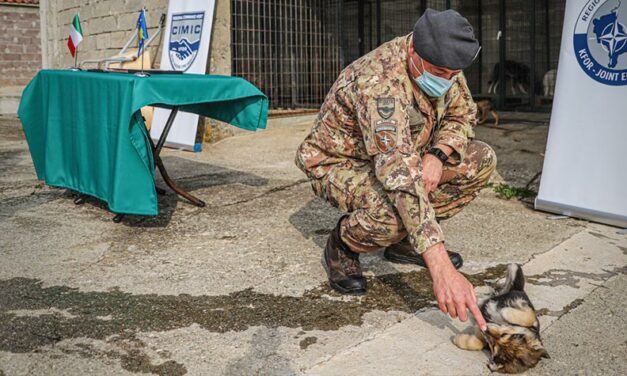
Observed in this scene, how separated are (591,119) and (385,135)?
2144 millimetres

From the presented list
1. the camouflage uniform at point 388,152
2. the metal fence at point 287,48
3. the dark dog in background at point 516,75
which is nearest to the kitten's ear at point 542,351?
the camouflage uniform at point 388,152

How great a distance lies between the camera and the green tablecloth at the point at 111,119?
13.4 feet

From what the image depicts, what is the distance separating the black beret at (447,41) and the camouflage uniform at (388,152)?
20 centimetres

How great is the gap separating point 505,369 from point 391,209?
31.4 inches

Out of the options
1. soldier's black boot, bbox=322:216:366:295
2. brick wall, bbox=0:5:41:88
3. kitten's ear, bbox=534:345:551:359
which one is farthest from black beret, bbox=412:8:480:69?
brick wall, bbox=0:5:41:88

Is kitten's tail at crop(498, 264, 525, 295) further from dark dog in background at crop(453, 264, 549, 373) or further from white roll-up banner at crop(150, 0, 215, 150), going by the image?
white roll-up banner at crop(150, 0, 215, 150)

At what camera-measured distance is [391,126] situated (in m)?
2.69

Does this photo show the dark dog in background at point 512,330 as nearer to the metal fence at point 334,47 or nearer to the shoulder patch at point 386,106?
the shoulder patch at point 386,106

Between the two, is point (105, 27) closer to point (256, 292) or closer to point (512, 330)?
point (256, 292)

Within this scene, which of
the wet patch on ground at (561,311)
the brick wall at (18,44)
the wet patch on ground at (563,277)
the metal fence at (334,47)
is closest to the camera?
the wet patch on ground at (561,311)

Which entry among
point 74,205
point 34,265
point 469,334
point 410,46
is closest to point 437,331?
point 469,334

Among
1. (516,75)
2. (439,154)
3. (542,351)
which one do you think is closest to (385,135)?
(439,154)

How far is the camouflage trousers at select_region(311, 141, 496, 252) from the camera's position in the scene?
117 inches

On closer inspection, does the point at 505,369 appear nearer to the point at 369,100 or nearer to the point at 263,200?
the point at 369,100
